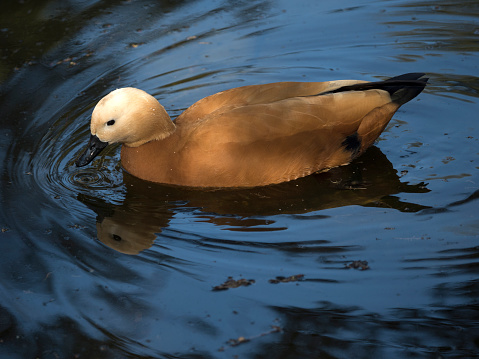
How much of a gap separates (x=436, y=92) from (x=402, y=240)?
2382mm

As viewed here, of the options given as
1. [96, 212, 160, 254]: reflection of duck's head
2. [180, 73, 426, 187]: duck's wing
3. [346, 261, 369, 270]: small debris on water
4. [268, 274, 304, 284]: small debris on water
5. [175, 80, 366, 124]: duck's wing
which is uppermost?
[175, 80, 366, 124]: duck's wing

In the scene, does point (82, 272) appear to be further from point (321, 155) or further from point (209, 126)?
point (321, 155)

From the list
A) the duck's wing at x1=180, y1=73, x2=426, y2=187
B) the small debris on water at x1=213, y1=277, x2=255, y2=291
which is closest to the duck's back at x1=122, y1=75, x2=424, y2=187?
the duck's wing at x1=180, y1=73, x2=426, y2=187

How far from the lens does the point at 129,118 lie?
5062 mm

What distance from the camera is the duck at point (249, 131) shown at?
486cm

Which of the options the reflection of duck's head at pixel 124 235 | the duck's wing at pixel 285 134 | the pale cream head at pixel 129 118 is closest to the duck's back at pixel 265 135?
the duck's wing at pixel 285 134

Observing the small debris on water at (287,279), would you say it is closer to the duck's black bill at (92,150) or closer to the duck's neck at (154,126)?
the duck's neck at (154,126)

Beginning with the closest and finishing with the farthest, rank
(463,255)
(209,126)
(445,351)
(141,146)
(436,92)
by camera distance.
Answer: (445,351), (463,255), (209,126), (141,146), (436,92)

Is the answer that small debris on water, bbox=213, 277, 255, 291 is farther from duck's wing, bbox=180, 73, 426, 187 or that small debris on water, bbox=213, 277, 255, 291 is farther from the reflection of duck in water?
duck's wing, bbox=180, 73, 426, 187

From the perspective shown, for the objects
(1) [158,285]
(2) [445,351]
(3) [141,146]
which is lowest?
(2) [445,351]

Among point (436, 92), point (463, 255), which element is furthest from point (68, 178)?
point (436, 92)

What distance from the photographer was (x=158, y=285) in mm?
3938

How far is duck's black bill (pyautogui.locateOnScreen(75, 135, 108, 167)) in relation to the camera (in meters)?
5.18

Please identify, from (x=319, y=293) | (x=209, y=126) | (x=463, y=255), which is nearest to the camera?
(x=319, y=293)
